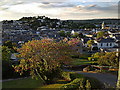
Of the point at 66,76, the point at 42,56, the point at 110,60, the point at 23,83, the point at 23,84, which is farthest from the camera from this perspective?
the point at 110,60

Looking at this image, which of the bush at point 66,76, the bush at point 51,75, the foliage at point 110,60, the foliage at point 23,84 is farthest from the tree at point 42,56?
the foliage at point 110,60

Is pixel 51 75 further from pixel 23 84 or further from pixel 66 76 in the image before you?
pixel 23 84

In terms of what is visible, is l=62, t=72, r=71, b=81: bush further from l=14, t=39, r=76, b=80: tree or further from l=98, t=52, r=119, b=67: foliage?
l=98, t=52, r=119, b=67: foliage

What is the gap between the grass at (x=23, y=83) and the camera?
34.0 feet

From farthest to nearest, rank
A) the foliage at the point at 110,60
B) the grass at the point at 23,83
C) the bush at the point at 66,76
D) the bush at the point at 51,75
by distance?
the foliage at the point at 110,60 → the bush at the point at 66,76 → the bush at the point at 51,75 → the grass at the point at 23,83

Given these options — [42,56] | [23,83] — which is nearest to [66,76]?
[42,56]

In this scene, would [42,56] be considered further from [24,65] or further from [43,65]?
[24,65]

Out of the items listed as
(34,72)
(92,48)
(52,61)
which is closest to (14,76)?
(34,72)

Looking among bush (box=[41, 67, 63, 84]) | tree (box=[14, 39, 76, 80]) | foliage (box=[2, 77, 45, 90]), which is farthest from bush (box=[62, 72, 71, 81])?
foliage (box=[2, 77, 45, 90])

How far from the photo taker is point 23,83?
10.9 meters

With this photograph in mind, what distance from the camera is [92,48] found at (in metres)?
25.4

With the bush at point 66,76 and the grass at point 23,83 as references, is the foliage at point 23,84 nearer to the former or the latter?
the grass at point 23,83

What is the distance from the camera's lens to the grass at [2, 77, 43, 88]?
10365 millimetres

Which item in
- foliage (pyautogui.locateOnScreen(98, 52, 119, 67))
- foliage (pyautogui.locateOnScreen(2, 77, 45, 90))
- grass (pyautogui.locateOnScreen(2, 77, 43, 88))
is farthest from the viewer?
foliage (pyautogui.locateOnScreen(98, 52, 119, 67))
